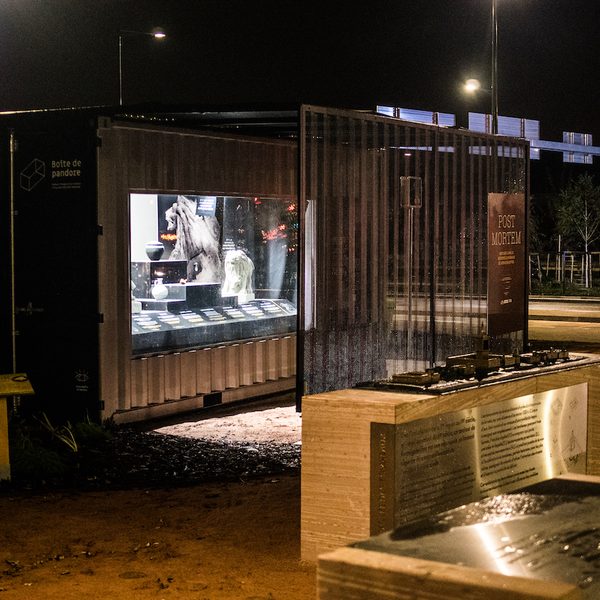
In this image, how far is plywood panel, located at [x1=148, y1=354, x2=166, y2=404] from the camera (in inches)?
440

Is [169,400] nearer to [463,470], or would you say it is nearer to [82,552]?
[82,552]

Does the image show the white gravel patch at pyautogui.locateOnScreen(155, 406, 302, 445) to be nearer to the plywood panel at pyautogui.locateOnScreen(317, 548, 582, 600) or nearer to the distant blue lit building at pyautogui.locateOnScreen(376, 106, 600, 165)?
the plywood panel at pyautogui.locateOnScreen(317, 548, 582, 600)

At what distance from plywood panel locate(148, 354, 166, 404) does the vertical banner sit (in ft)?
10.5

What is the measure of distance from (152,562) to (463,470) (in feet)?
6.10

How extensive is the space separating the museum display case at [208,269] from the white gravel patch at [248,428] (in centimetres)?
82

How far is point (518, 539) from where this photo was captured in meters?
3.29

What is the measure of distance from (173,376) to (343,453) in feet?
18.3

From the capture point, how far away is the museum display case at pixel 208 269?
1132cm

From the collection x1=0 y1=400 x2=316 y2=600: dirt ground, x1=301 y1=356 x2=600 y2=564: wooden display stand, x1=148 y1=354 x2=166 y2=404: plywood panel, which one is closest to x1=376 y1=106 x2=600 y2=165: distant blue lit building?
Result: x1=148 y1=354 x2=166 y2=404: plywood panel

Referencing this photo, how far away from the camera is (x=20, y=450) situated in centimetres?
925

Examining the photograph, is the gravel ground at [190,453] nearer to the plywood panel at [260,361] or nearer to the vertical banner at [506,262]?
the plywood panel at [260,361]

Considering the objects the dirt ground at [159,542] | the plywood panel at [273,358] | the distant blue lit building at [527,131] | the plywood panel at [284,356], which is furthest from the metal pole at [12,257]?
the distant blue lit building at [527,131]

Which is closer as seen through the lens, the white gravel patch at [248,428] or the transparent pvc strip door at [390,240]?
the transparent pvc strip door at [390,240]

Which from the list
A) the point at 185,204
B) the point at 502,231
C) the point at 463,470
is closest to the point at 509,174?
the point at 502,231
